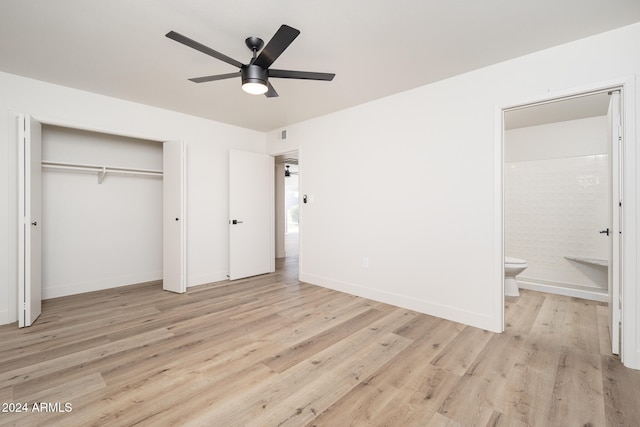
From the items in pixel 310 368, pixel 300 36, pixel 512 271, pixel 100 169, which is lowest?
pixel 310 368

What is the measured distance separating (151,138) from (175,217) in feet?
3.71

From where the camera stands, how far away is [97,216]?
407 centimetres

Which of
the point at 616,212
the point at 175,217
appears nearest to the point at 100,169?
the point at 175,217

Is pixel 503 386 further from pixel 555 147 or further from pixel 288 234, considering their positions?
pixel 288 234

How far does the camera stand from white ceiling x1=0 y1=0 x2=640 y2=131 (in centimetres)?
196

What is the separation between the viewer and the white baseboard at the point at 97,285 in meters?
3.71

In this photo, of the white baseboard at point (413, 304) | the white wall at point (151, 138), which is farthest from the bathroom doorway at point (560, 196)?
the white wall at point (151, 138)

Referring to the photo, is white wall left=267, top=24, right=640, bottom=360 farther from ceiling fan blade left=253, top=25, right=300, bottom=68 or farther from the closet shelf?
the closet shelf

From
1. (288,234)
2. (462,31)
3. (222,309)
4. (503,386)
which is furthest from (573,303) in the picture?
(288,234)

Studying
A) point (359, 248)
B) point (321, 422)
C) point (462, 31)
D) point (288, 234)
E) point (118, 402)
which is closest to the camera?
point (321, 422)

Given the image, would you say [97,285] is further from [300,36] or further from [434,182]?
[434,182]

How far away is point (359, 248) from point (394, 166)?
1163 millimetres

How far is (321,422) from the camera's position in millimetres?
1581

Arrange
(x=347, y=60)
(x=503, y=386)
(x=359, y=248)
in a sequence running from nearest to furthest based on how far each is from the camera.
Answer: (x=503, y=386)
(x=347, y=60)
(x=359, y=248)
